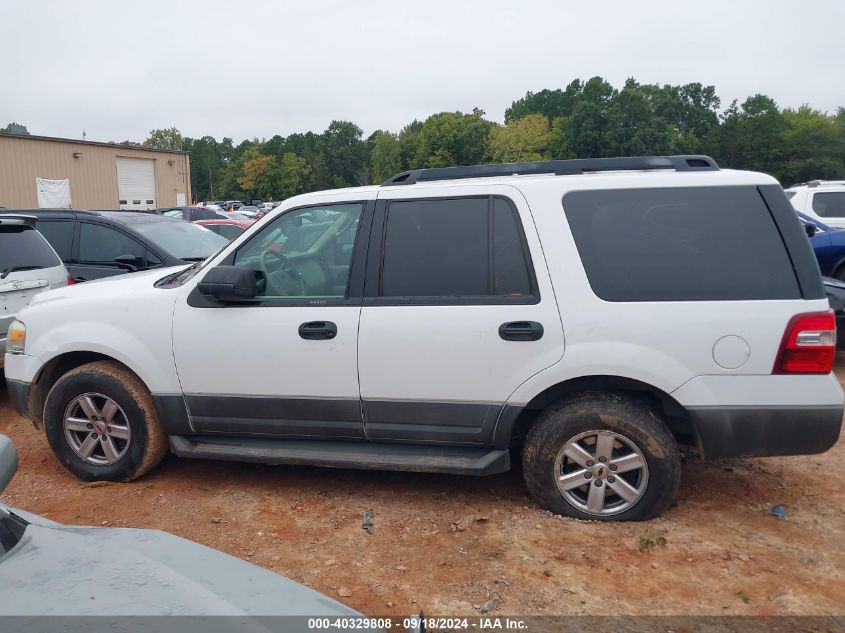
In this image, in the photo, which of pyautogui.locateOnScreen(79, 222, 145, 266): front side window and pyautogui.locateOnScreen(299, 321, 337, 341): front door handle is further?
pyautogui.locateOnScreen(79, 222, 145, 266): front side window

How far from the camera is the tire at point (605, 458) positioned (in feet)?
11.8

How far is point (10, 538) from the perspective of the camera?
203cm

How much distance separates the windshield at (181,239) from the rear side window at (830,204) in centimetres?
973

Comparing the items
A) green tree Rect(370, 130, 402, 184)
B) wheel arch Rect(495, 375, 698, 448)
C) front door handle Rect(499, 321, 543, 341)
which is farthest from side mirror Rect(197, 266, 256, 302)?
green tree Rect(370, 130, 402, 184)

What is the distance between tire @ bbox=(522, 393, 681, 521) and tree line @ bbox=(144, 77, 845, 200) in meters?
62.3

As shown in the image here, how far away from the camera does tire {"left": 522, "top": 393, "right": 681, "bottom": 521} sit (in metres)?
3.61

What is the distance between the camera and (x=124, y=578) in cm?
185

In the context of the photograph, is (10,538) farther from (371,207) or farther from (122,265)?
(122,265)

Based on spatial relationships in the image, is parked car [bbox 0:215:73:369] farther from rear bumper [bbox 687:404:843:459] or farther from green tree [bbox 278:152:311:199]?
green tree [bbox 278:152:311:199]

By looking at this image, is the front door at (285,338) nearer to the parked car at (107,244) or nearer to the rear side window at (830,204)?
the parked car at (107,244)

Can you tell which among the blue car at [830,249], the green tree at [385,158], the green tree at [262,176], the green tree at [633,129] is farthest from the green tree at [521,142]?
the blue car at [830,249]

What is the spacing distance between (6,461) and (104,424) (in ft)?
7.97

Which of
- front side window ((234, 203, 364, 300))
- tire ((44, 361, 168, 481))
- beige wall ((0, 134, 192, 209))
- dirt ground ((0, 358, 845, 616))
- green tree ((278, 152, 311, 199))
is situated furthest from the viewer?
green tree ((278, 152, 311, 199))

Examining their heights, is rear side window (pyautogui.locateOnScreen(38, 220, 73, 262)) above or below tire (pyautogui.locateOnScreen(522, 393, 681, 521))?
above
